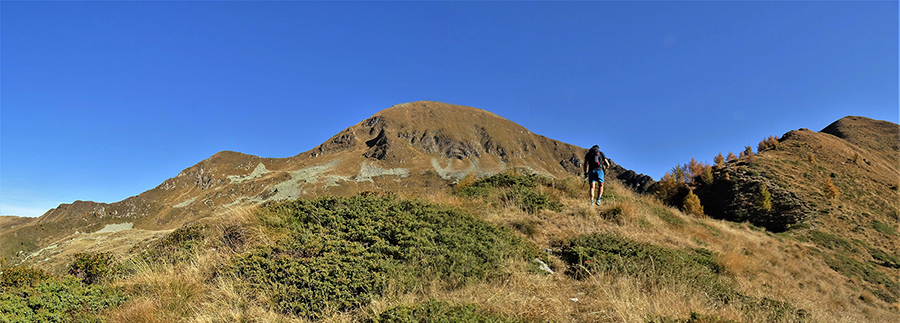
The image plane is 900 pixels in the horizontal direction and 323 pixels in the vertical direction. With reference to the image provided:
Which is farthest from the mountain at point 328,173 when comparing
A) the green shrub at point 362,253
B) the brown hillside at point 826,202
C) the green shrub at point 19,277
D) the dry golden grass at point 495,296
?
the dry golden grass at point 495,296

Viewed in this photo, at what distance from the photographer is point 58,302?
11.7 feet

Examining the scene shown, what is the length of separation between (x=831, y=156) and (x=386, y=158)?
126 m

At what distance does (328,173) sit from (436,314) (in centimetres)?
13235

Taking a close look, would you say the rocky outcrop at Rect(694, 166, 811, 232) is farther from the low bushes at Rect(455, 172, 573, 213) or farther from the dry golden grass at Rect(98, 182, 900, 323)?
the dry golden grass at Rect(98, 182, 900, 323)

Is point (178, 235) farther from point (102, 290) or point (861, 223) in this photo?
point (861, 223)

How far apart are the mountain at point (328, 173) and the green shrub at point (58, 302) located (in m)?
53.1

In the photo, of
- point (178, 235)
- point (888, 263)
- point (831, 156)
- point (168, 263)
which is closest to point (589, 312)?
point (168, 263)

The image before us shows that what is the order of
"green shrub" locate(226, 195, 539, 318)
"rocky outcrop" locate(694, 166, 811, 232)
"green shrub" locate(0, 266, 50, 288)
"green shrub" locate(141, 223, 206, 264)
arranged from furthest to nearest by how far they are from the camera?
1. "rocky outcrop" locate(694, 166, 811, 232)
2. "green shrub" locate(141, 223, 206, 264)
3. "green shrub" locate(0, 266, 50, 288)
4. "green shrub" locate(226, 195, 539, 318)

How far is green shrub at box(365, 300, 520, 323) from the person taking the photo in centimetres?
281

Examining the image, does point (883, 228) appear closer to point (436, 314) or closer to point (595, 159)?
point (595, 159)

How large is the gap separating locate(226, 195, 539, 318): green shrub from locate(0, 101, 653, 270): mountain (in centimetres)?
5200

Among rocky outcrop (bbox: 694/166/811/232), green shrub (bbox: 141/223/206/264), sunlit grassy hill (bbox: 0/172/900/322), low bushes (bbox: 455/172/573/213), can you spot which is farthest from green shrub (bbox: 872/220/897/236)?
green shrub (bbox: 141/223/206/264)

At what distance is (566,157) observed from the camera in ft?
641

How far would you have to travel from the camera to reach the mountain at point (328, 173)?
298 feet
